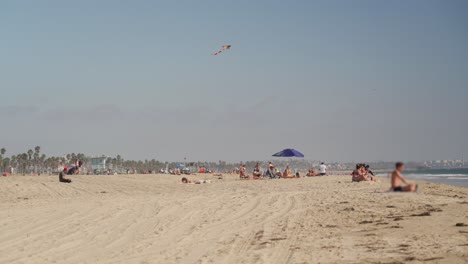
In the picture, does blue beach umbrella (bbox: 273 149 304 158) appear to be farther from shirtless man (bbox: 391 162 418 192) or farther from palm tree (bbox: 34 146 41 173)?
palm tree (bbox: 34 146 41 173)

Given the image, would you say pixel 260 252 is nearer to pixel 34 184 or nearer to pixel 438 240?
pixel 438 240

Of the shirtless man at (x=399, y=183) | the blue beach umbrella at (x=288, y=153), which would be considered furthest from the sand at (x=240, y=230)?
the blue beach umbrella at (x=288, y=153)

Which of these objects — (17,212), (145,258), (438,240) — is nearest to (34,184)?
(17,212)

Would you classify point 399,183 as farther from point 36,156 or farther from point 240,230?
point 36,156

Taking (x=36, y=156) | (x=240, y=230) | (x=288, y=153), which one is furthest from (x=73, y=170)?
(x=36, y=156)

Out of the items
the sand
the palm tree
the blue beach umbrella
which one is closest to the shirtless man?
the sand

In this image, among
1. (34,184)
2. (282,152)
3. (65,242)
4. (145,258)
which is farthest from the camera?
(282,152)

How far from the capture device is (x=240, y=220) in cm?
1742

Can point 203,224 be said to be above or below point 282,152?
below

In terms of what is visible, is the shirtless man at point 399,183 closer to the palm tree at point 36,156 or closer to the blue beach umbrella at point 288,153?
the blue beach umbrella at point 288,153

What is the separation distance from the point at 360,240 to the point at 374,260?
2327 mm

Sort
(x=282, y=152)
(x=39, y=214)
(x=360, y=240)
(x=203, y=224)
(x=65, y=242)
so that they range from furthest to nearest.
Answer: (x=282, y=152), (x=39, y=214), (x=203, y=224), (x=65, y=242), (x=360, y=240)

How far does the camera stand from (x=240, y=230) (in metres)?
15.6

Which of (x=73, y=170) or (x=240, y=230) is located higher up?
(x=73, y=170)
